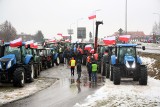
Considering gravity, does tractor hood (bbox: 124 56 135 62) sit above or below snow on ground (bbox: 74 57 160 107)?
above

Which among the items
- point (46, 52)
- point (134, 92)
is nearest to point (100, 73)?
point (46, 52)

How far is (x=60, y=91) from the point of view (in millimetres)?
17000

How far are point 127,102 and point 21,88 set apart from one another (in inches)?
265

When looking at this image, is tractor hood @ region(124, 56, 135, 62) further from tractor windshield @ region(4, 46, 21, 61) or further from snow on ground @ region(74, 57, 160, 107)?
tractor windshield @ region(4, 46, 21, 61)

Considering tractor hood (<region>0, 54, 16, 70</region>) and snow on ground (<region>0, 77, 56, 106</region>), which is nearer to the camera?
snow on ground (<region>0, 77, 56, 106</region>)

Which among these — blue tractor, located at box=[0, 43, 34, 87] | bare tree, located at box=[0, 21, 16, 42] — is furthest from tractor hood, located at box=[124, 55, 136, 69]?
bare tree, located at box=[0, 21, 16, 42]

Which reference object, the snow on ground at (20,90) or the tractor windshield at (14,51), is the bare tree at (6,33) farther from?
the snow on ground at (20,90)

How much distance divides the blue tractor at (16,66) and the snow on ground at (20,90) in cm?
41

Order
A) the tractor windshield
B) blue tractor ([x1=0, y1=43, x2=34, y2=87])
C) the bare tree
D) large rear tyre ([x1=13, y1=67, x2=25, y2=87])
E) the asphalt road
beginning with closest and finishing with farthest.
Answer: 1. the asphalt road
2. large rear tyre ([x1=13, y1=67, x2=25, y2=87])
3. blue tractor ([x1=0, y1=43, x2=34, y2=87])
4. the tractor windshield
5. the bare tree

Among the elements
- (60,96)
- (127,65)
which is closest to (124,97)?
(60,96)

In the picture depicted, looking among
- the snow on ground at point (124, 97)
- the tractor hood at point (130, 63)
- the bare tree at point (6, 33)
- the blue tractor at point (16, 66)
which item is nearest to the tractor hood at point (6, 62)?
the blue tractor at point (16, 66)

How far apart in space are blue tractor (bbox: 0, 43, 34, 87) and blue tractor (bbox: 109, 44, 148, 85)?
16.6ft

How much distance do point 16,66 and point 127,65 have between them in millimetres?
6372

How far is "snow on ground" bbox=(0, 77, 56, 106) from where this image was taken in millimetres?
14930
